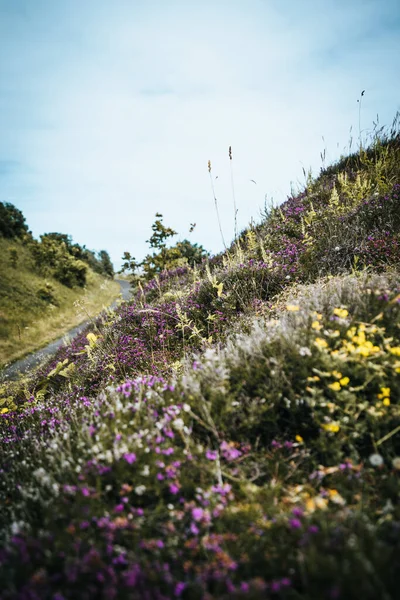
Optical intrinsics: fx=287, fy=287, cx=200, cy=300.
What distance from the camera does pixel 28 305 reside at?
16906mm

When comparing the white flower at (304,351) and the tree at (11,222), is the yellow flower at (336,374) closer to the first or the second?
the white flower at (304,351)

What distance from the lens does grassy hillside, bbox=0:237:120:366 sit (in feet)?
46.1

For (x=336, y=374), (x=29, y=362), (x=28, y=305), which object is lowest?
(x=29, y=362)

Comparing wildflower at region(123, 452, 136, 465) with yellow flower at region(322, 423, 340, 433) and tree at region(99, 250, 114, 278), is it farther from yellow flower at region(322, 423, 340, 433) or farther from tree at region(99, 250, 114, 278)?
tree at region(99, 250, 114, 278)

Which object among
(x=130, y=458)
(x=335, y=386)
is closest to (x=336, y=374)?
(x=335, y=386)

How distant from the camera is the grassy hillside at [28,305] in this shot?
14.1 meters

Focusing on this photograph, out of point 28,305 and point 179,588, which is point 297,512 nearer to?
point 179,588

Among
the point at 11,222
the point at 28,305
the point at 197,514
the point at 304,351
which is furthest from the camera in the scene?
the point at 11,222

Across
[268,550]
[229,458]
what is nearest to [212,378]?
[229,458]

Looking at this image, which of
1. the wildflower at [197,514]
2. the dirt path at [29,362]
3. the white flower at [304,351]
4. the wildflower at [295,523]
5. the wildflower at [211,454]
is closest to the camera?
the wildflower at [295,523]

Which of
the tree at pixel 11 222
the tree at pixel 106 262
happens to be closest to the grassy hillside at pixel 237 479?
the tree at pixel 11 222

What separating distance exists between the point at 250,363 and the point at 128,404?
1158 millimetres

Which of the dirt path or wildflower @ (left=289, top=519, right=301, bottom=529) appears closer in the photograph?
wildflower @ (left=289, top=519, right=301, bottom=529)

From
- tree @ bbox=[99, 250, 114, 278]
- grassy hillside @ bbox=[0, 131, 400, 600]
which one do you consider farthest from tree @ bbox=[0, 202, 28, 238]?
grassy hillside @ bbox=[0, 131, 400, 600]
